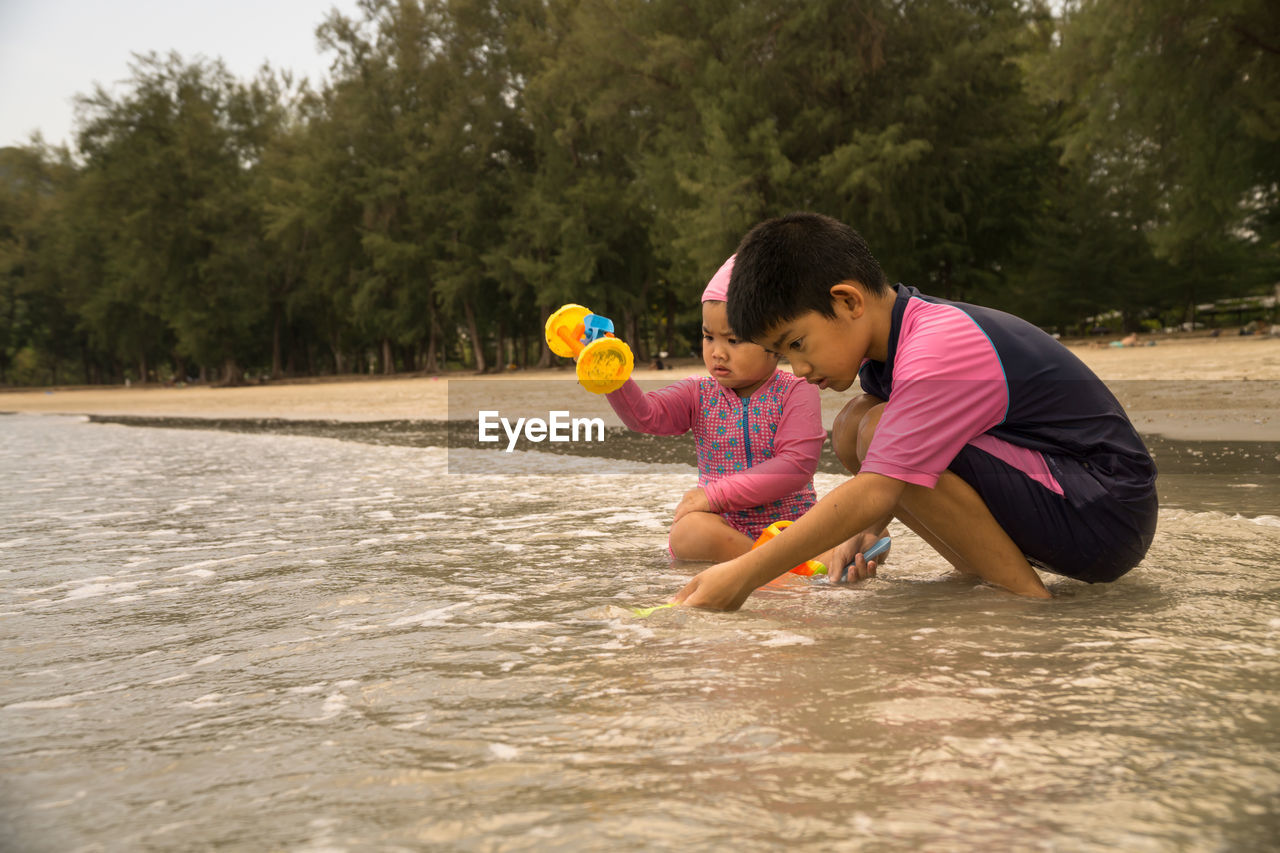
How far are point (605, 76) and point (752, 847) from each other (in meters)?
29.7

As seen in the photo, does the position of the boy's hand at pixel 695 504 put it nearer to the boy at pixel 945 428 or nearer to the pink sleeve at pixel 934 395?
the boy at pixel 945 428

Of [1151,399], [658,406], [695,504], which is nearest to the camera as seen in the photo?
[695,504]

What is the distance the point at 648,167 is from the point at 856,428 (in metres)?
27.3

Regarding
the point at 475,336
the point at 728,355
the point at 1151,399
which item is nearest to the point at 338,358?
the point at 475,336

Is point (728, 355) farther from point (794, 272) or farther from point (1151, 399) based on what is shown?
point (1151, 399)

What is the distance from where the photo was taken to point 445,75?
35.8 m

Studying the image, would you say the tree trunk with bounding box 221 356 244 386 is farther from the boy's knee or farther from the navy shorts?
the navy shorts

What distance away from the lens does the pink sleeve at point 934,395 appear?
229 centimetres

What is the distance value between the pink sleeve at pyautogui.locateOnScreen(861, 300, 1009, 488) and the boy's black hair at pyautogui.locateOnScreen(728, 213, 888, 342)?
0.19 metres

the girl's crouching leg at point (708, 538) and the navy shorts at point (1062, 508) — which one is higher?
the navy shorts at point (1062, 508)

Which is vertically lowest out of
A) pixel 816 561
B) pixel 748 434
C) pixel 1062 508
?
pixel 816 561

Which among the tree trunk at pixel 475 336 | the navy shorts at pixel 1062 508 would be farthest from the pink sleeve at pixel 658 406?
the tree trunk at pixel 475 336

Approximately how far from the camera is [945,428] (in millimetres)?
2332

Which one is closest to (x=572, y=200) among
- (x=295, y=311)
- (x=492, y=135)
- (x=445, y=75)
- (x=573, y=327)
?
(x=492, y=135)
